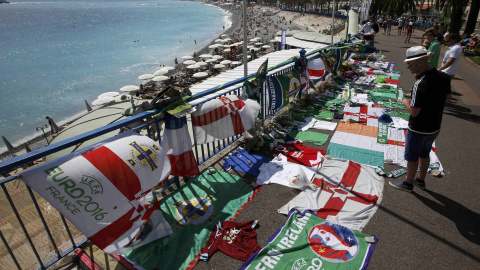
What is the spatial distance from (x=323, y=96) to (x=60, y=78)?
51733 mm

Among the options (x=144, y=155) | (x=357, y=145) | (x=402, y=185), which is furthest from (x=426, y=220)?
(x=144, y=155)

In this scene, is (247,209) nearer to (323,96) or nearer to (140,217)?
(140,217)

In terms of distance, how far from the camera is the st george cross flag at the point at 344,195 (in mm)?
4141

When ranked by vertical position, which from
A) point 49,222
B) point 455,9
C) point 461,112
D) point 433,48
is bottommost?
point 49,222

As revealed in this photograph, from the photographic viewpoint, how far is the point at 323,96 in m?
9.98

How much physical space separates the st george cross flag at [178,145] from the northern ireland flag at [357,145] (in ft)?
10.5

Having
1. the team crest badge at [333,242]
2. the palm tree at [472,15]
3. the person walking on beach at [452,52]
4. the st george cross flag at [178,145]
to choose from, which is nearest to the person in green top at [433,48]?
the person walking on beach at [452,52]

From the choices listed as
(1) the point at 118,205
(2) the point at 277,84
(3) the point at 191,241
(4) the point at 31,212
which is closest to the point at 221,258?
(3) the point at 191,241

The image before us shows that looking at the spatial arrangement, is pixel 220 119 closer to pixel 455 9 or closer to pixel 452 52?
pixel 452 52

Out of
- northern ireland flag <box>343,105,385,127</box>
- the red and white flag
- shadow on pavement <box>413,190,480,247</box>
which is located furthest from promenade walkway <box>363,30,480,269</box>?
the red and white flag

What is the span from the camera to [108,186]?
310 centimetres

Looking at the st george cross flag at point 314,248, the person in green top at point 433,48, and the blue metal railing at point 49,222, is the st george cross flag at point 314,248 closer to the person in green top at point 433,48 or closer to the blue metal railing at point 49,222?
the blue metal railing at point 49,222

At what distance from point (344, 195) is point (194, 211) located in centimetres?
253

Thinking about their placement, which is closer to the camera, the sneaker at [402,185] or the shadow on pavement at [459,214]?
the shadow on pavement at [459,214]
